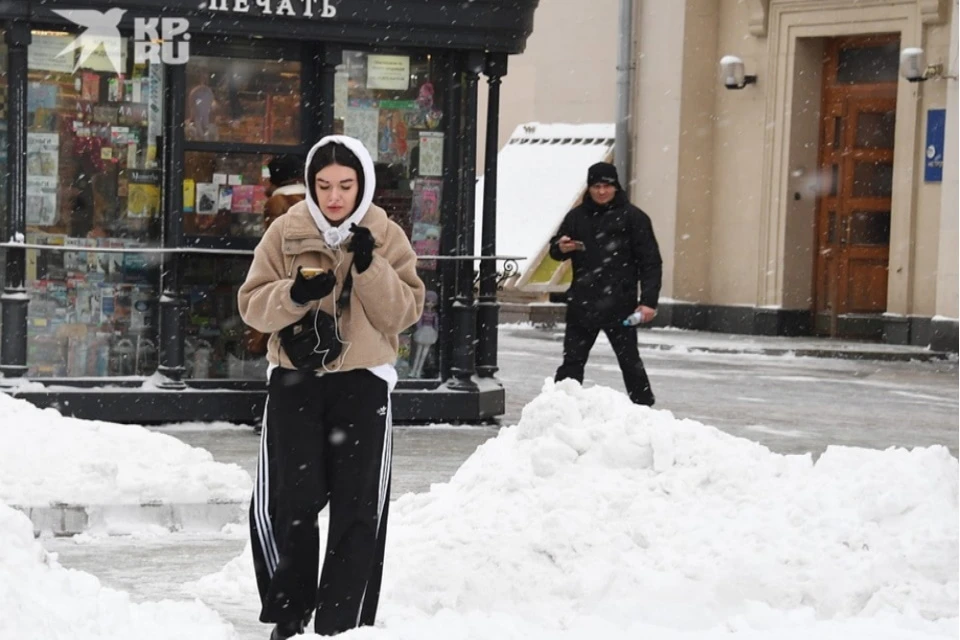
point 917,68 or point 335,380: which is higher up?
point 917,68

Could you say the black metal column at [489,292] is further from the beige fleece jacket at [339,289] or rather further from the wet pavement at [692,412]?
the beige fleece jacket at [339,289]

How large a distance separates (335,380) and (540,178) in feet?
72.6

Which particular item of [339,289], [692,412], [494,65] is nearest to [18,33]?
[494,65]

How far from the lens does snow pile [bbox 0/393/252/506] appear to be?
27.2 ft

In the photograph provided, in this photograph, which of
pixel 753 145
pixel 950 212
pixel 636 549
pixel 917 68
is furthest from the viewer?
pixel 753 145

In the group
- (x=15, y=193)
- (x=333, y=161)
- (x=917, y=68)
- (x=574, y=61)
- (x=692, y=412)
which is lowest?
(x=692, y=412)

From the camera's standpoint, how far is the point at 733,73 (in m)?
23.4

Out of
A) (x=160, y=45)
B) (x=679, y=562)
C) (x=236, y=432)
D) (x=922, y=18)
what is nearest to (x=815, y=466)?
(x=679, y=562)

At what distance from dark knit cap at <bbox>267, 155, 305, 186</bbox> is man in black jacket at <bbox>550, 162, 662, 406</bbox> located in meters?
1.71

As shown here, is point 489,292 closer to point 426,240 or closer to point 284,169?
point 426,240

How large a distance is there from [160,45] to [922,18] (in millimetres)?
12397

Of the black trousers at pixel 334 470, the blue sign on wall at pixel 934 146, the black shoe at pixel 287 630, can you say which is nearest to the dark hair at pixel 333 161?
the black trousers at pixel 334 470

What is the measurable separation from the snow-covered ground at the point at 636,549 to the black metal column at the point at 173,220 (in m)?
4.33

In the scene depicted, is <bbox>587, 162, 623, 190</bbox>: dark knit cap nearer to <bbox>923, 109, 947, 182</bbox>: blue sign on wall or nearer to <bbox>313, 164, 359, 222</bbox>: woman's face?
<bbox>313, 164, 359, 222</bbox>: woman's face
